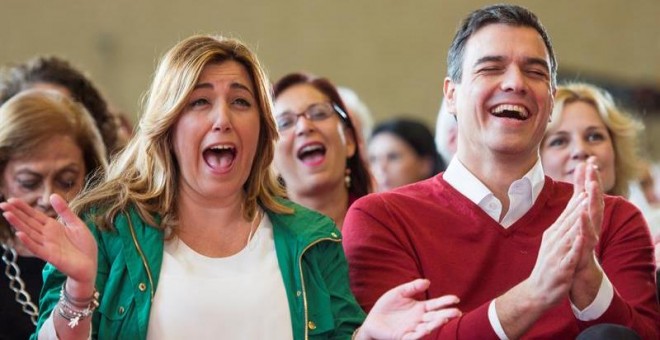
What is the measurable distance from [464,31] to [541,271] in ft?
2.41

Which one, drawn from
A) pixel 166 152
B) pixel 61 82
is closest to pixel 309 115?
pixel 61 82

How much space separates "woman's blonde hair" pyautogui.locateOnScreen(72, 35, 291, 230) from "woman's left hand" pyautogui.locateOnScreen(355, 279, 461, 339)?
1.48ft

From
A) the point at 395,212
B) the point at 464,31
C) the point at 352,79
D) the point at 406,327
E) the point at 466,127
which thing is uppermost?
the point at 352,79

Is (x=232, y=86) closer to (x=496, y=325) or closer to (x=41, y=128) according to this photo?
(x=41, y=128)

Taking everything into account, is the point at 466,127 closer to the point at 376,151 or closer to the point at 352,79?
the point at 376,151

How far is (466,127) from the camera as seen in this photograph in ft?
8.16

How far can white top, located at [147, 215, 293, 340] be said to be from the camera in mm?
2219

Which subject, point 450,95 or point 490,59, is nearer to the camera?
point 490,59

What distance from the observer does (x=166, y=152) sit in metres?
2.38

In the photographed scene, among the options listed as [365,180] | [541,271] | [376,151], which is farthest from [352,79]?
[541,271]

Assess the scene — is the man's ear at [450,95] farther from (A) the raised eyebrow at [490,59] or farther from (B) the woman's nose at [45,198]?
(B) the woman's nose at [45,198]

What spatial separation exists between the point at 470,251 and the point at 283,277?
42 cm

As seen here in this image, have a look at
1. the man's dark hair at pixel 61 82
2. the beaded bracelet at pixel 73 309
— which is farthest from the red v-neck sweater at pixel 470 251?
the man's dark hair at pixel 61 82

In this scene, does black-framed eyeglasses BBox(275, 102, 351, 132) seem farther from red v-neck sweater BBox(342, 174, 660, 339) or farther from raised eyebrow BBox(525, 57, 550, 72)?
raised eyebrow BBox(525, 57, 550, 72)
